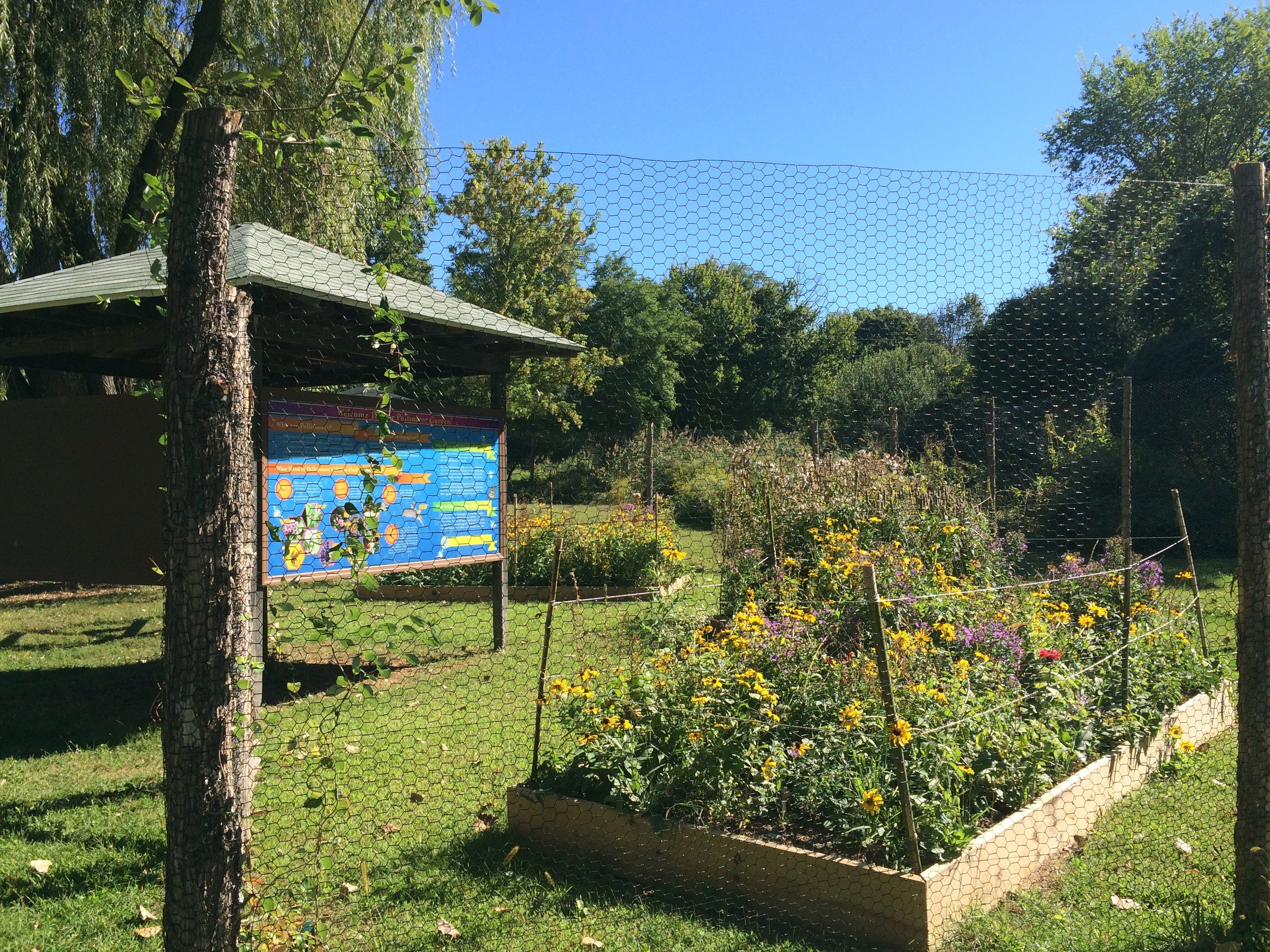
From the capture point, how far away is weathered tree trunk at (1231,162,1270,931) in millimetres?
2744

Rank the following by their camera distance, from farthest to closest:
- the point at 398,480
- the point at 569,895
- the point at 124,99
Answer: the point at 124,99 < the point at 398,480 < the point at 569,895

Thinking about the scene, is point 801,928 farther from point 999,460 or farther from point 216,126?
point 999,460

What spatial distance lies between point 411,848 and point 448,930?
27.7 inches

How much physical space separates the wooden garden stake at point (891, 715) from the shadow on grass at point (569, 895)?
13.1 inches

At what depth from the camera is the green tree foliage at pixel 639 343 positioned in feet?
16.3

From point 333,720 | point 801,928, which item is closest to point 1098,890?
point 801,928

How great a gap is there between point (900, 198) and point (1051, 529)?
20.8 feet

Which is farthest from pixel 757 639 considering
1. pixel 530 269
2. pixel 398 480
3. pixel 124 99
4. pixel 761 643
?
pixel 530 269

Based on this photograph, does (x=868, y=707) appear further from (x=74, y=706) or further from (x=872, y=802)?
(x=74, y=706)

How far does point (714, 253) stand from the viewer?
3404 millimetres

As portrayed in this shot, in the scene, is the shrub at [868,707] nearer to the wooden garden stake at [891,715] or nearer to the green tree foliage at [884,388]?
the wooden garden stake at [891,715]

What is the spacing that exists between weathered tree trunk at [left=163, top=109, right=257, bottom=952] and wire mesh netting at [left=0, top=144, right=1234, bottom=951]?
137mm

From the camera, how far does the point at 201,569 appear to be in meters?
1.83

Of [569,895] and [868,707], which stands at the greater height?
[868,707]
